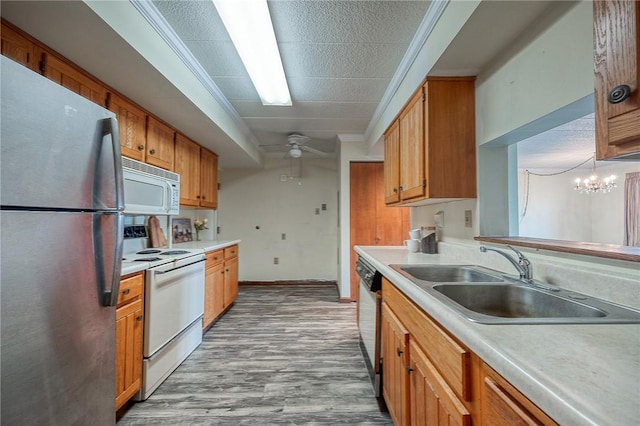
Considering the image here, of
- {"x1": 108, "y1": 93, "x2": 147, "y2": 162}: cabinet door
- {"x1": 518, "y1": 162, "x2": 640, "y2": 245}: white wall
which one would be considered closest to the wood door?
{"x1": 108, "y1": 93, "x2": 147, "y2": 162}: cabinet door

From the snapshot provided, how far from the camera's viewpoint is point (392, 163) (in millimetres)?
2678

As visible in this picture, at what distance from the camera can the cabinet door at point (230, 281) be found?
336cm

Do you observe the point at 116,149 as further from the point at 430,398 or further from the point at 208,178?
the point at 208,178

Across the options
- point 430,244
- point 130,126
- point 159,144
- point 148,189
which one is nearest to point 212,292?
point 148,189

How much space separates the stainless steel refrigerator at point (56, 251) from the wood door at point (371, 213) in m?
3.11

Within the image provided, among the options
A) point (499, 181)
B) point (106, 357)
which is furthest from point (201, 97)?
point (499, 181)

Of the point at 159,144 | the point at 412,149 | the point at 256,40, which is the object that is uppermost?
the point at 256,40

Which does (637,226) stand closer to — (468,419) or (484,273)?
(484,273)

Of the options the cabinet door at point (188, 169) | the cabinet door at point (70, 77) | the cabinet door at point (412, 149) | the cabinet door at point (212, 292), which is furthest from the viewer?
the cabinet door at point (188, 169)

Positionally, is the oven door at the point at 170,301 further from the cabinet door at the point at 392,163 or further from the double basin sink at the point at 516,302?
the cabinet door at the point at 392,163

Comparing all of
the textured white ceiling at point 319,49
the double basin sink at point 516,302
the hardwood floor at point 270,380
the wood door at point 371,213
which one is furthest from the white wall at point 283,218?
the double basin sink at point 516,302

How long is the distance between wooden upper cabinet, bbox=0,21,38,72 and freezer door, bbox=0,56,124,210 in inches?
23.0

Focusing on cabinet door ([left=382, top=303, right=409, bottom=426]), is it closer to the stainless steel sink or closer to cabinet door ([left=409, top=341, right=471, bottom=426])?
cabinet door ([left=409, top=341, right=471, bottom=426])

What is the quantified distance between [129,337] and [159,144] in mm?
1696
